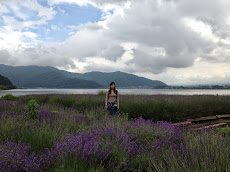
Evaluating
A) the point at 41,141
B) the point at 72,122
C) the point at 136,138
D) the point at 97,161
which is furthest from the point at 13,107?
the point at 97,161

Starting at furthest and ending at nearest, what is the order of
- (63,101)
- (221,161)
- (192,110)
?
(63,101) → (192,110) → (221,161)

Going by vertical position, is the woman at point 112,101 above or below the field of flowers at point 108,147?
above

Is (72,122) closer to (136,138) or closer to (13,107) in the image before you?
(136,138)

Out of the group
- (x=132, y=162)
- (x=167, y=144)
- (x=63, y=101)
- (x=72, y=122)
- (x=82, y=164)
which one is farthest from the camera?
(x=63, y=101)

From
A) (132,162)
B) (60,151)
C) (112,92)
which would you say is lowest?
(132,162)

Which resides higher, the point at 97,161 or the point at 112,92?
the point at 112,92

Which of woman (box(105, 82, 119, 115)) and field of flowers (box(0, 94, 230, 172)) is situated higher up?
woman (box(105, 82, 119, 115))

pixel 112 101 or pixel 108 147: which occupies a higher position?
pixel 112 101

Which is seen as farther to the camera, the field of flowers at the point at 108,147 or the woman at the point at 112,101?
the woman at the point at 112,101

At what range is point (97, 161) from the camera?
114 inches

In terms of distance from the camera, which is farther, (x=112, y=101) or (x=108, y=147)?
(x=112, y=101)

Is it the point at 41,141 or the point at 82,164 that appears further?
the point at 41,141

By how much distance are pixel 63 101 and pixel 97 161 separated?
10.6 m

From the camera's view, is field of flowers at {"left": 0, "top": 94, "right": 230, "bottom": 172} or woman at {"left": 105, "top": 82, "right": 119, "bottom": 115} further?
woman at {"left": 105, "top": 82, "right": 119, "bottom": 115}
